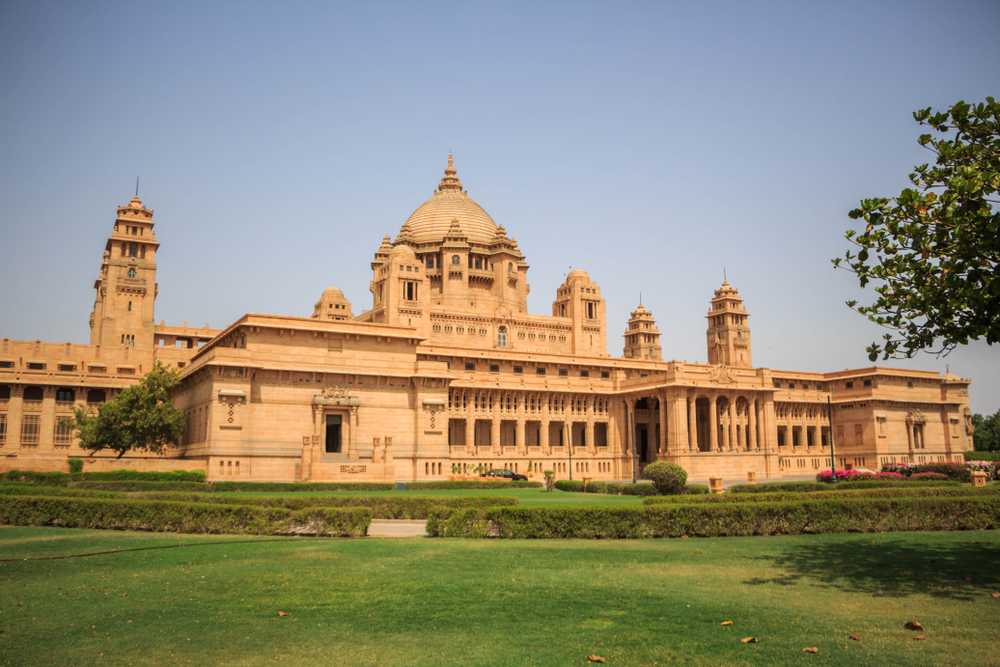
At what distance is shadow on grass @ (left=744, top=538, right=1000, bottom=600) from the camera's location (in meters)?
15.8

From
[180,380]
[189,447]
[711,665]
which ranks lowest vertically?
[711,665]

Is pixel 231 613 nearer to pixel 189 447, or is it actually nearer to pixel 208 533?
pixel 208 533

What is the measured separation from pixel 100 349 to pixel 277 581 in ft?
219

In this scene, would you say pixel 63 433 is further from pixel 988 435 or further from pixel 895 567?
pixel 988 435

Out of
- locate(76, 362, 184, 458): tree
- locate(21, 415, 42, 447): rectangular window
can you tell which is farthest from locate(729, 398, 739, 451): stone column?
locate(21, 415, 42, 447): rectangular window

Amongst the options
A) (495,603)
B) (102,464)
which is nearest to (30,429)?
(102,464)

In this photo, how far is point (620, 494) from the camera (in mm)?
45688

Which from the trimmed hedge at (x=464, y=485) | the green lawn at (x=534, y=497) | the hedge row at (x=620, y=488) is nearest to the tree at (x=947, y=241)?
the green lawn at (x=534, y=497)

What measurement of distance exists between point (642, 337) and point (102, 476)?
9279 cm

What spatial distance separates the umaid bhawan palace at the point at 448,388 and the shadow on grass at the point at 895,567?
1581 inches

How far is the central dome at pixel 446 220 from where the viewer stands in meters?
98.3

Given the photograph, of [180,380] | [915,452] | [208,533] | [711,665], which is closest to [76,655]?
[711,665]

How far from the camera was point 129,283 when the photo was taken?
84.7 m

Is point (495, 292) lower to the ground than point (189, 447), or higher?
higher
